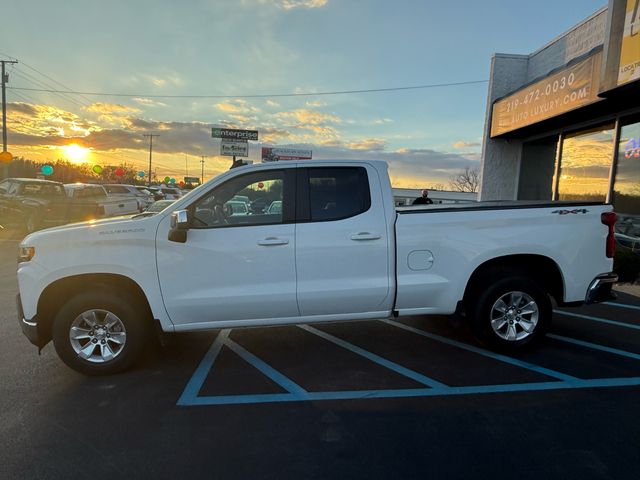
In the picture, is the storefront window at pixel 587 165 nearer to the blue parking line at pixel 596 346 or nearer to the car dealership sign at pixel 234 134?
the blue parking line at pixel 596 346

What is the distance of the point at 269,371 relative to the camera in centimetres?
416

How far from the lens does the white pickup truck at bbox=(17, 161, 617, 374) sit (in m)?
3.94

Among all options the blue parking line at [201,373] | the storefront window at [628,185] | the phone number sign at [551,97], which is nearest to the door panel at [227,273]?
the blue parking line at [201,373]

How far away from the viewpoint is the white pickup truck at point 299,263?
3941 mm

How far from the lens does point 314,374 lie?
4086 millimetres

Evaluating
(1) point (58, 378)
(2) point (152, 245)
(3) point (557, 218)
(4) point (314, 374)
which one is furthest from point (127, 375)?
(3) point (557, 218)

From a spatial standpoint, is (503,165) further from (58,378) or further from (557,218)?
(58,378)

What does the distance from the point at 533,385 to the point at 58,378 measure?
4.42 meters

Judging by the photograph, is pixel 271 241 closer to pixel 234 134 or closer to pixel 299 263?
pixel 299 263

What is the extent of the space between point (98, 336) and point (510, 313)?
4.18m

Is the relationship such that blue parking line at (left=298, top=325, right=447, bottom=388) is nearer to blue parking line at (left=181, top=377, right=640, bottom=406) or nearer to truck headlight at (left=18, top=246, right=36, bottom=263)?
blue parking line at (left=181, top=377, right=640, bottom=406)

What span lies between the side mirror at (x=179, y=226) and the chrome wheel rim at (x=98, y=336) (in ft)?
3.15

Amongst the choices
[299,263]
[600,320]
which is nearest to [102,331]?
[299,263]

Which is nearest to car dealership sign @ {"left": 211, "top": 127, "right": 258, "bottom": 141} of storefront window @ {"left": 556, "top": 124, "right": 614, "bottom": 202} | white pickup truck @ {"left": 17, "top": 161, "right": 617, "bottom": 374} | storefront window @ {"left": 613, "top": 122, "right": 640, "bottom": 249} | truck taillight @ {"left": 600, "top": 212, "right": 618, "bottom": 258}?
storefront window @ {"left": 556, "top": 124, "right": 614, "bottom": 202}
